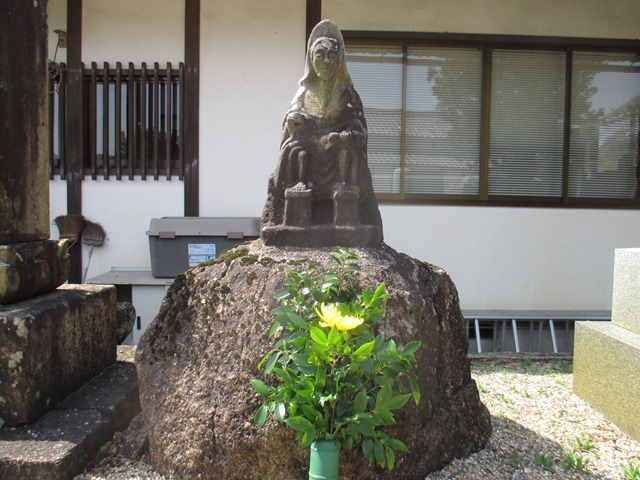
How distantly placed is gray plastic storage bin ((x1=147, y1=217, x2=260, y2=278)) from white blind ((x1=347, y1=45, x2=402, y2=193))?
1.37 m

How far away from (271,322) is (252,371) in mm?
210

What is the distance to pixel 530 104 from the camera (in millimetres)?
5449

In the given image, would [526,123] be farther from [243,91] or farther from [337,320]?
[337,320]

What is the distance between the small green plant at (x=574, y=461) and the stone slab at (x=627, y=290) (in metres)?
1.10

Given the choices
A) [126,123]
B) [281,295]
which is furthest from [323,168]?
[126,123]

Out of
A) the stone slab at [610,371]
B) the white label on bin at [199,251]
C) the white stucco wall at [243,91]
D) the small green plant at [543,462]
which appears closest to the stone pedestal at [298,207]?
the small green plant at [543,462]

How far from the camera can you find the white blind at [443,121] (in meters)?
5.39

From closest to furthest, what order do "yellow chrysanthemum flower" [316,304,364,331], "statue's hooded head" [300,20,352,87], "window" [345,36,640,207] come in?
"yellow chrysanthemum flower" [316,304,364,331]
"statue's hooded head" [300,20,352,87]
"window" [345,36,640,207]

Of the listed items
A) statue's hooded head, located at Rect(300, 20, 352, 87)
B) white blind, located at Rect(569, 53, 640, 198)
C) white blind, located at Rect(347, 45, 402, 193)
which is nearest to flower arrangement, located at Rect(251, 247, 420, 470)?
statue's hooded head, located at Rect(300, 20, 352, 87)

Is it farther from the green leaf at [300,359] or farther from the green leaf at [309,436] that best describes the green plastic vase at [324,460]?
the green leaf at [300,359]

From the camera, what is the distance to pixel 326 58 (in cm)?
281

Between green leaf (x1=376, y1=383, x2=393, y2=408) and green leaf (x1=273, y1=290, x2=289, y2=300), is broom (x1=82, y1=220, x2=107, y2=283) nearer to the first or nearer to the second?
green leaf (x1=273, y1=290, x2=289, y2=300)

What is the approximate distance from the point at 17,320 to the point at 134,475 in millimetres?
875

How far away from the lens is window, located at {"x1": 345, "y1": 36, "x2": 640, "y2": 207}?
17.6ft
